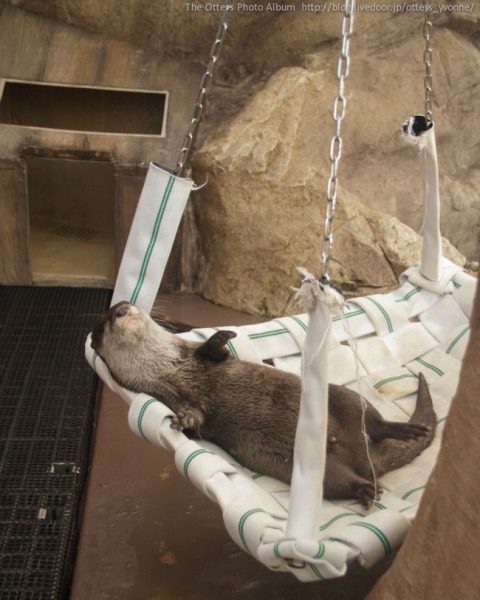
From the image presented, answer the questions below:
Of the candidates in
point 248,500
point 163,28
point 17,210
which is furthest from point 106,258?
point 248,500

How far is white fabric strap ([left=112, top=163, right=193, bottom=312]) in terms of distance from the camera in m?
2.45

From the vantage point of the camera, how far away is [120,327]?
2564 mm

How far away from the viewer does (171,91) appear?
448 cm

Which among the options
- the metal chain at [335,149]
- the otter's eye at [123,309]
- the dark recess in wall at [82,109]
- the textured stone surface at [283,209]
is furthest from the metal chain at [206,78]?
the dark recess in wall at [82,109]

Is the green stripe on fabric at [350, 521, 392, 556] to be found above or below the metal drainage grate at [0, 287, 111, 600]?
above

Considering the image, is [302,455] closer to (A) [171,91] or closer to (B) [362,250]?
(B) [362,250]

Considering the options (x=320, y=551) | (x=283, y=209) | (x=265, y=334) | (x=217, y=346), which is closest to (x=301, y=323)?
(x=265, y=334)

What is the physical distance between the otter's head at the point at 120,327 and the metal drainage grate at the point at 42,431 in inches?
25.8

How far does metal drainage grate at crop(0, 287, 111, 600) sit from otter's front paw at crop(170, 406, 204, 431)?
710 millimetres

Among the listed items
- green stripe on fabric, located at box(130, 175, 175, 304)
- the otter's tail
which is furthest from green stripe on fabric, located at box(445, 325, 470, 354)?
green stripe on fabric, located at box(130, 175, 175, 304)

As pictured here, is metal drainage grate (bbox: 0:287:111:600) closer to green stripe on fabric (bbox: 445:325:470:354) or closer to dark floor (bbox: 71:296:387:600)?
dark floor (bbox: 71:296:387:600)

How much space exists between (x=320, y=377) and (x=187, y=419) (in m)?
0.63

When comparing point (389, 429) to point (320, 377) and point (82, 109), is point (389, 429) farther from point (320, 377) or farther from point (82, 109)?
point (82, 109)

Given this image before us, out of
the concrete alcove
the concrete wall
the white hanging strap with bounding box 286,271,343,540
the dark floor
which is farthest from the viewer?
the concrete alcove
